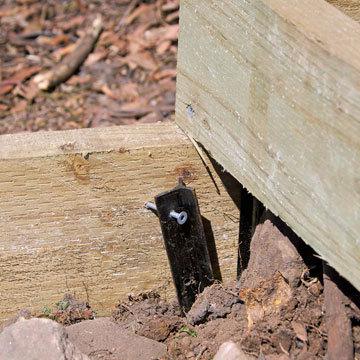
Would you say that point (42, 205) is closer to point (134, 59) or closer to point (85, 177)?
point (85, 177)

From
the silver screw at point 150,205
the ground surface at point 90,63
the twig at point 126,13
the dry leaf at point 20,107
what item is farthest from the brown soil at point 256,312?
the twig at point 126,13

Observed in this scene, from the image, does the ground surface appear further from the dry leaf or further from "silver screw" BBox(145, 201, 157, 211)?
"silver screw" BBox(145, 201, 157, 211)

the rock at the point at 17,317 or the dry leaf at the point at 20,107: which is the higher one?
the rock at the point at 17,317

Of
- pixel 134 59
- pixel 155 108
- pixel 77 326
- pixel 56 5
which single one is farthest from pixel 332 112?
pixel 56 5

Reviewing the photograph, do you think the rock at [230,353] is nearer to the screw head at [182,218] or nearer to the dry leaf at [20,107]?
the screw head at [182,218]

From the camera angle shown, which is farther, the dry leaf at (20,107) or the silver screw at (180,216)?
the dry leaf at (20,107)

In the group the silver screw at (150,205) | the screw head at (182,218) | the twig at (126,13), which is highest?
the silver screw at (150,205)
